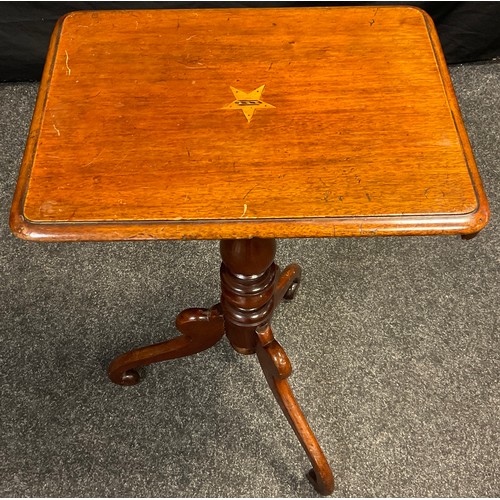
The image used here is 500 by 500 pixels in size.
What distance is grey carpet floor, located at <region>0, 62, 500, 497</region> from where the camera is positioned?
106 cm

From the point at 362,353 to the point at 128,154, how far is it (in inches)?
27.0

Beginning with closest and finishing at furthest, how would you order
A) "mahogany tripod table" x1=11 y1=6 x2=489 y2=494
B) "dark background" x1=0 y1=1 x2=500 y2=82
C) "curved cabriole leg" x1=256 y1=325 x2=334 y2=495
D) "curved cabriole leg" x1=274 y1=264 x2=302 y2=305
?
"mahogany tripod table" x1=11 y1=6 x2=489 y2=494 → "curved cabriole leg" x1=256 y1=325 x2=334 y2=495 → "curved cabriole leg" x1=274 y1=264 x2=302 y2=305 → "dark background" x1=0 y1=1 x2=500 y2=82

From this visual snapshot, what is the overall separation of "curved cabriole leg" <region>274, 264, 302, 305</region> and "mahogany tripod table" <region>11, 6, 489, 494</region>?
0.80 ft

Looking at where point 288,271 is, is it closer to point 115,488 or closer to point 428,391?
point 428,391

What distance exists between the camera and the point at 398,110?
73 centimetres

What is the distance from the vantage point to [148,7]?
1470 millimetres

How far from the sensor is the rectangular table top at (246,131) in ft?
2.11

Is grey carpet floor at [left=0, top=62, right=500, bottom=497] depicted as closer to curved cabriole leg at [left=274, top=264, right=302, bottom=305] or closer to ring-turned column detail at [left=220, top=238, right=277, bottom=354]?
A: curved cabriole leg at [left=274, top=264, right=302, bottom=305]

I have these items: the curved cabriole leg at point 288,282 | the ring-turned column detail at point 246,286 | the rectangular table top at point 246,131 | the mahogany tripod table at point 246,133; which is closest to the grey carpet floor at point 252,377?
the curved cabriole leg at point 288,282

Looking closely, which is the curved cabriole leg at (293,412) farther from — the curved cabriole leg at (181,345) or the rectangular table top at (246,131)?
the rectangular table top at (246,131)

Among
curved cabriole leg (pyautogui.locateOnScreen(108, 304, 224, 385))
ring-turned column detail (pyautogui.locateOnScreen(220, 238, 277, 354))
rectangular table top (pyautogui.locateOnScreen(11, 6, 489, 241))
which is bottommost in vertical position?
curved cabriole leg (pyautogui.locateOnScreen(108, 304, 224, 385))

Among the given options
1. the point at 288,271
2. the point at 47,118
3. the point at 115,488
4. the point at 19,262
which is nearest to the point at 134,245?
the point at 19,262

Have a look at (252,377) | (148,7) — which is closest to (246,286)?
(252,377)

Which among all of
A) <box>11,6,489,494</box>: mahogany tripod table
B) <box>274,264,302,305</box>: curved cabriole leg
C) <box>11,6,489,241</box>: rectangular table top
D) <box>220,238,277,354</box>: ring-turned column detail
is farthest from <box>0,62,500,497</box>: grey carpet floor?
<box>11,6,489,241</box>: rectangular table top
